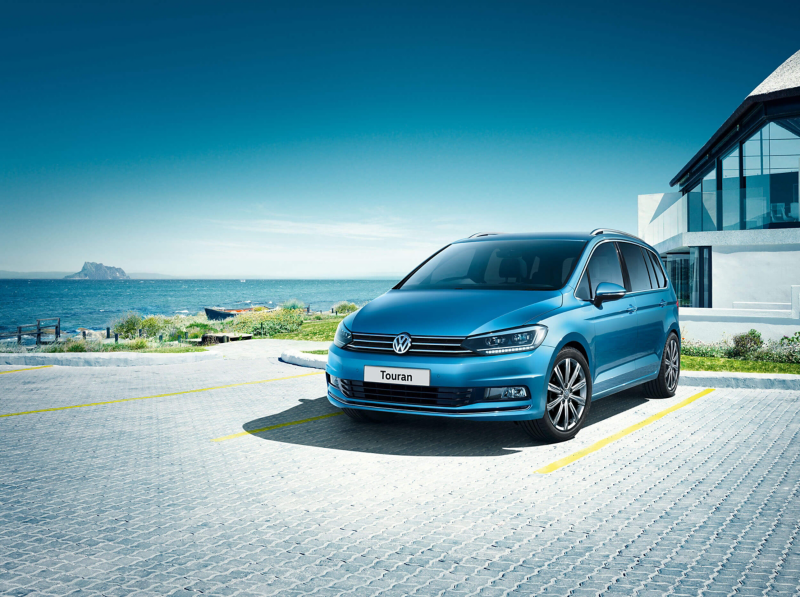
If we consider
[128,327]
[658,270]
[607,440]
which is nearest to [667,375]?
[658,270]

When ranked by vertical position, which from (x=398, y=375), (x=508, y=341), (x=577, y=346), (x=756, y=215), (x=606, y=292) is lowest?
(x=398, y=375)

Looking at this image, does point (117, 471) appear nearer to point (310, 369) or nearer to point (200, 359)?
point (310, 369)

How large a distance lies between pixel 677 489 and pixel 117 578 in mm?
3866

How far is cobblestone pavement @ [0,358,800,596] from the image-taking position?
3.43 metres

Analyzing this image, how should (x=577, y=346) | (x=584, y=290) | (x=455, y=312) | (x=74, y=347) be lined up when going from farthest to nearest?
(x=74, y=347) < (x=584, y=290) < (x=577, y=346) < (x=455, y=312)

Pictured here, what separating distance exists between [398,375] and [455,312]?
2.59 feet

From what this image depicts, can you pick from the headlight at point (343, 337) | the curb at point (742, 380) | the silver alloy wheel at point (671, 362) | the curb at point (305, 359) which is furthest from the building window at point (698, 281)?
the headlight at point (343, 337)

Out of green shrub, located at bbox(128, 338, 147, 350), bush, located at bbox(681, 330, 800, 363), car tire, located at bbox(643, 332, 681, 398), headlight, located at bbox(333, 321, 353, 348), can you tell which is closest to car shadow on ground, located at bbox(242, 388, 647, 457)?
headlight, located at bbox(333, 321, 353, 348)

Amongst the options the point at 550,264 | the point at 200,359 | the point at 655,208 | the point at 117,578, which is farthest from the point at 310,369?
the point at 655,208

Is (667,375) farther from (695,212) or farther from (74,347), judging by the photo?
(695,212)

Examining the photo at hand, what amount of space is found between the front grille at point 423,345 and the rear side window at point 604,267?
2.01 m

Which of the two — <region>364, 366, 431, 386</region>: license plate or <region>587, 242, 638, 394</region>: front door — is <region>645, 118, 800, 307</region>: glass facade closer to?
<region>587, 242, 638, 394</region>: front door

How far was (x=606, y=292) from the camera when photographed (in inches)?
263

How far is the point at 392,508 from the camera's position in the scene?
452 cm
